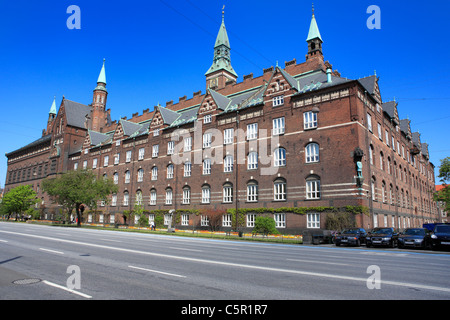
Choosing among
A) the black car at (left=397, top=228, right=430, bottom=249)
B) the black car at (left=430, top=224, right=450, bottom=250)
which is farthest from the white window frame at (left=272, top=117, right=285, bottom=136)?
the black car at (left=430, top=224, right=450, bottom=250)

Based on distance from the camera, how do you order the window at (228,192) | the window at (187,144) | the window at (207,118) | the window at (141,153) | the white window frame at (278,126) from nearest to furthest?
1. the white window frame at (278,126)
2. the window at (228,192)
3. the window at (207,118)
4. the window at (187,144)
5. the window at (141,153)

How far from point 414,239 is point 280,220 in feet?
49.4

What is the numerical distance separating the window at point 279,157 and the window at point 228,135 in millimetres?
7213

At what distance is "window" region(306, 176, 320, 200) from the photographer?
33.0 metres

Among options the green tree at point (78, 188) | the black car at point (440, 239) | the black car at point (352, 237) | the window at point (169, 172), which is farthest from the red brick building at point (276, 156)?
the black car at point (440, 239)

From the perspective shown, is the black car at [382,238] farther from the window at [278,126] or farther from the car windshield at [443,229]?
the window at [278,126]

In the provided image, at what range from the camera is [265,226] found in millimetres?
32562

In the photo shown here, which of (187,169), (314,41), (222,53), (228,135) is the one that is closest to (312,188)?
(228,135)

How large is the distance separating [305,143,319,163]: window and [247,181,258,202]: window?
7.24m

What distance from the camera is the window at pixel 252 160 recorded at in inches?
1515

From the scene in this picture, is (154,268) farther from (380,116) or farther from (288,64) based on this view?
(288,64)

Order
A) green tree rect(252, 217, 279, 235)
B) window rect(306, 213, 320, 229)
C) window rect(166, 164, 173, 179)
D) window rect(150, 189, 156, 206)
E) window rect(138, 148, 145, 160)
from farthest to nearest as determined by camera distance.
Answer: window rect(138, 148, 145, 160), window rect(150, 189, 156, 206), window rect(166, 164, 173, 179), green tree rect(252, 217, 279, 235), window rect(306, 213, 320, 229)

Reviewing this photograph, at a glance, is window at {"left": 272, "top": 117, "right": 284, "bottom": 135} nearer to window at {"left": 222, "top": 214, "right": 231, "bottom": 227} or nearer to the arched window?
window at {"left": 222, "top": 214, "right": 231, "bottom": 227}

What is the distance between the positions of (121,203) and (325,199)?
3810 centimetres
